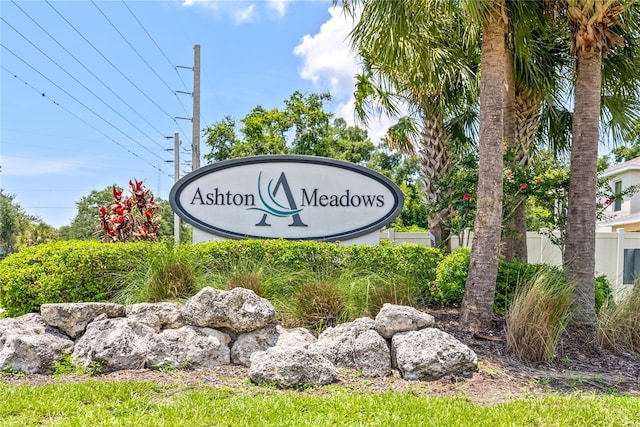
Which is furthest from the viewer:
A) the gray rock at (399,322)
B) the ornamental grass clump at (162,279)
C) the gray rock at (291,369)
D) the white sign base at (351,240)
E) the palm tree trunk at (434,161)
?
the palm tree trunk at (434,161)

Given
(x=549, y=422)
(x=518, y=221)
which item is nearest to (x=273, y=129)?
(x=518, y=221)

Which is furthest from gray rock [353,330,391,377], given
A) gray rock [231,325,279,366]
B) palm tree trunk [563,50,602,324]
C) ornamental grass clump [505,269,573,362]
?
palm tree trunk [563,50,602,324]

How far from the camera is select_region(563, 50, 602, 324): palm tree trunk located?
6.58 meters

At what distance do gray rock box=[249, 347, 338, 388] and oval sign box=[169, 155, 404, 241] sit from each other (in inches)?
198

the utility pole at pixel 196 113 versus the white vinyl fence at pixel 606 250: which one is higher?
the utility pole at pixel 196 113

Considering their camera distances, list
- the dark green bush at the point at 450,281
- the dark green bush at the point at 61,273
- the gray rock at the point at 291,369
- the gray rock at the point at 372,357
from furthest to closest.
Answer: the dark green bush at the point at 450,281, the dark green bush at the point at 61,273, the gray rock at the point at 372,357, the gray rock at the point at 291,369

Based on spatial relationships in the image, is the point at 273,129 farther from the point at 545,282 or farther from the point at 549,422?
the point at 549,422

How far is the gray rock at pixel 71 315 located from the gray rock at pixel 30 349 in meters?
0.12

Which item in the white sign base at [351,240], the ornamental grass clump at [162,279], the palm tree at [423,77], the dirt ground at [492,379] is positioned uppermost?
the palm tree at [423,77]

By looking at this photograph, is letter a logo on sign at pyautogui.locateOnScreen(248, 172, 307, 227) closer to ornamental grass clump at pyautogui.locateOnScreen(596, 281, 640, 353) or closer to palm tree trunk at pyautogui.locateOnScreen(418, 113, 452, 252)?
palm tree trunk at pyautogui.locateOnScreen(418, 113, 452, 252)

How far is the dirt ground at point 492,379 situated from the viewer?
174 inches

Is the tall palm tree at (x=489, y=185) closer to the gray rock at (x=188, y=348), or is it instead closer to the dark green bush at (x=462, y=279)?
the dark green bush at (x=462, y=279)

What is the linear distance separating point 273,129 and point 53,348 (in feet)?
60.3

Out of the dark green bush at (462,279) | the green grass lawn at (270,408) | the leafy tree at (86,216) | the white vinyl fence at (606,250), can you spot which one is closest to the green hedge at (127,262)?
the dark green bush at (462,279)
